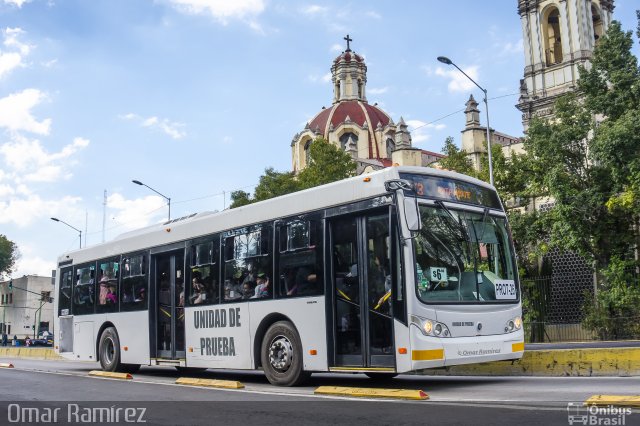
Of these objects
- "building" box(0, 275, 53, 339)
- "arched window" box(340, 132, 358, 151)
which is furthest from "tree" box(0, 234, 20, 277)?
"arched window" box(340, 132, 358, 151)

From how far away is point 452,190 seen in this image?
34.9 feet

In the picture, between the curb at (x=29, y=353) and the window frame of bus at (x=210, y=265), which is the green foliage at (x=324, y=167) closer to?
the curb at (x=29, y=353)

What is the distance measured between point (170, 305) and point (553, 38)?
36.5 metres

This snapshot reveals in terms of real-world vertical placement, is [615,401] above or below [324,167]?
below

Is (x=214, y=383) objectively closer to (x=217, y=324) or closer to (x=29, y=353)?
(x=217, y=324)

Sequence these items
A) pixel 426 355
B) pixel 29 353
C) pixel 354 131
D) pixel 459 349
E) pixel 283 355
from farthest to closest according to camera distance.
A: pixel 354 131
pixel 29 353
pixel 283 355
pixel 459 349
pixel 426 355

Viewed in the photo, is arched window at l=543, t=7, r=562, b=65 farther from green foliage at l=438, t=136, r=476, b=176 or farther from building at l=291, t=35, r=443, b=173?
building at l=291, t=35, r=443, b=173

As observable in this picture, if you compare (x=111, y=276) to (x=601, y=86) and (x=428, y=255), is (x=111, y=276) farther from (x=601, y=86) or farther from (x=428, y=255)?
(x=601, y=86)

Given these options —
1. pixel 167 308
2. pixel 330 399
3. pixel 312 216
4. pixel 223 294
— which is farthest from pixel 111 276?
pixel 330 399

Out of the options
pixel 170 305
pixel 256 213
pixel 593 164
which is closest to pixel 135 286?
pixel 170 305

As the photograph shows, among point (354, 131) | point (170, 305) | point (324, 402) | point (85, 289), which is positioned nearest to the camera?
point (324, 402)

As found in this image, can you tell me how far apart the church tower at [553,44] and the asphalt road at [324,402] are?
32628mm

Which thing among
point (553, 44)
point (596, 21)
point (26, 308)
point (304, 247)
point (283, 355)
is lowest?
point (283, 355)

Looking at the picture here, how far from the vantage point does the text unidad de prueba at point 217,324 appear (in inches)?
498
